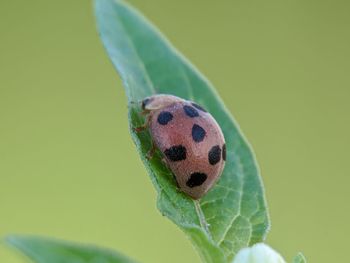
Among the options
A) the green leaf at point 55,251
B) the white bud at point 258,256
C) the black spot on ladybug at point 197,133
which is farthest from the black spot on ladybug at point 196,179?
the green leaf at point 55,251

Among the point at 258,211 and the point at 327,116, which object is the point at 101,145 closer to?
the point at 327,116

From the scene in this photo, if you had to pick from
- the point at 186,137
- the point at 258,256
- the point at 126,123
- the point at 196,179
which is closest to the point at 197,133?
the point at 186,137

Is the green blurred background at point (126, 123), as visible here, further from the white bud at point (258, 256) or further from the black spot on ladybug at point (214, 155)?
the white bud at point (258, 256)

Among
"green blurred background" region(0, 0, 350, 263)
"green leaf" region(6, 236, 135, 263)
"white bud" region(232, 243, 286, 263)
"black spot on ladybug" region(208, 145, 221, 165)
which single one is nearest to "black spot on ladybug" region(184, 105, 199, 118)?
"black spot on ladybug" region(208, 145, 221, 165)

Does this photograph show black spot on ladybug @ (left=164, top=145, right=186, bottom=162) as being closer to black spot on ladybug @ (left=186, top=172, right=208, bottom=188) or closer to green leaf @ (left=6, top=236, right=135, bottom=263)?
black spot on ladybug @ (left=186, top=172, right=208, bottom=188)

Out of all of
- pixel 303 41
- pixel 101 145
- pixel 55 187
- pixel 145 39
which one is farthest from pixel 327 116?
pixel 145 39

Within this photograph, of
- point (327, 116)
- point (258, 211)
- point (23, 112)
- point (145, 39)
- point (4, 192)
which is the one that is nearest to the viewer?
point (258, 211)

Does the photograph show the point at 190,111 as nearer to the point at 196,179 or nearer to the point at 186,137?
the point at 186,137
